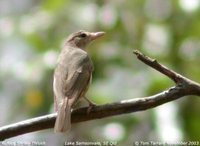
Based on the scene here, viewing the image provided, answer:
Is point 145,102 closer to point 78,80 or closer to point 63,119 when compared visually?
point 63,119

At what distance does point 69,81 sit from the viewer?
15.0 ft

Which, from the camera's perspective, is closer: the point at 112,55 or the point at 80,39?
the point at 112,55

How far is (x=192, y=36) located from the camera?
5.16 m

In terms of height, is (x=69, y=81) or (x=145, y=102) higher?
(x=145, y=102)

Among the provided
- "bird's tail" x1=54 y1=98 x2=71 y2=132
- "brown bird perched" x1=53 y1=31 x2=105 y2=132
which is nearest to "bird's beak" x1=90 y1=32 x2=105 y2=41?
"brown bird perched" x1=53 y1=31 x2=105 y2=132

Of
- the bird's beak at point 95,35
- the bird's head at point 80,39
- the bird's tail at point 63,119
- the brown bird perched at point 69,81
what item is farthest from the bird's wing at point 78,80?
the bird's head at point 80,39

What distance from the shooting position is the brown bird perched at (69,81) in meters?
4.02

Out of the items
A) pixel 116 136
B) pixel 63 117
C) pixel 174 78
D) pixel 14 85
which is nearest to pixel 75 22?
pixel 14 85

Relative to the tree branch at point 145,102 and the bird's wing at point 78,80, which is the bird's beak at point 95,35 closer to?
the bird's wing at point 78,80

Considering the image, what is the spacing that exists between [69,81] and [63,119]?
705mm

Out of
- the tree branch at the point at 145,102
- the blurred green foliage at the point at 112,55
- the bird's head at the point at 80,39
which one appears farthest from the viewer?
the bird's head at the point at 80,39

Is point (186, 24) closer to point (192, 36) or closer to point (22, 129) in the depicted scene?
point (192, 36)

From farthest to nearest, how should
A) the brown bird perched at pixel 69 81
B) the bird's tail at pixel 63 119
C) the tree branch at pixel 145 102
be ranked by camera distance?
the brown bird perched at pixel 69 81 → the bird's tail at pixel 63 119 → the tree branch at pixel 145 102

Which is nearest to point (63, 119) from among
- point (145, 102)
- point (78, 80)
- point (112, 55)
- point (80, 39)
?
point (145, 102)
